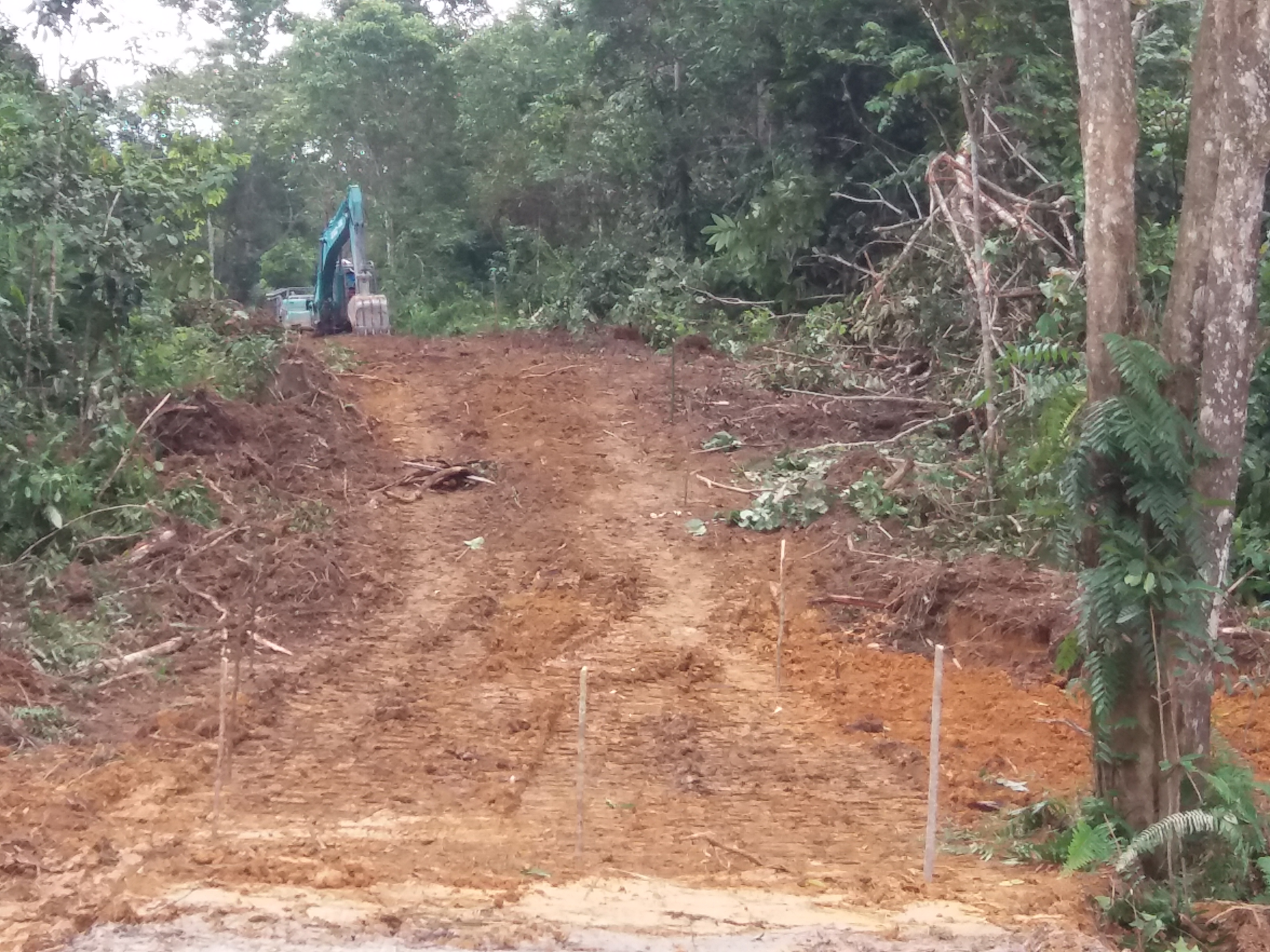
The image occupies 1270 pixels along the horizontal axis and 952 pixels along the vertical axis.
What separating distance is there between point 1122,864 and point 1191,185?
2730 millimetres

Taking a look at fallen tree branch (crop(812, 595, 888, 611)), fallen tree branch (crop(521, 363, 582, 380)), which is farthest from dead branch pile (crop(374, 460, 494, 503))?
fallen tree branch (crop(812, 595, 888, 611))

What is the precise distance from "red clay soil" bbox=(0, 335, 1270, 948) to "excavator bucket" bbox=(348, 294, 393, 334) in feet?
34.2

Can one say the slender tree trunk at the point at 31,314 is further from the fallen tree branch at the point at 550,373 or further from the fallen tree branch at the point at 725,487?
the fallen tree branch at the point at 550,373

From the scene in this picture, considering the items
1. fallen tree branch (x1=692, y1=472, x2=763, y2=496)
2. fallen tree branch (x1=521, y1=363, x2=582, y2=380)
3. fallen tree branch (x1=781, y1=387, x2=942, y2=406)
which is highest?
fallen tree branch (x1=521, y1=363, x2=582, y2=380)

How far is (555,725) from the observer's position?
689 centimetres

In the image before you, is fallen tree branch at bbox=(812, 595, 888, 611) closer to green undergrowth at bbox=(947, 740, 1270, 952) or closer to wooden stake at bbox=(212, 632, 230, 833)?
green undergrowth at bbox=(947, 740, 1270, 952)

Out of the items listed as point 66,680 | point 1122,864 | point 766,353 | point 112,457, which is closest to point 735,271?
point 766,353

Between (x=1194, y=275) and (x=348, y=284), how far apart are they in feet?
68.8

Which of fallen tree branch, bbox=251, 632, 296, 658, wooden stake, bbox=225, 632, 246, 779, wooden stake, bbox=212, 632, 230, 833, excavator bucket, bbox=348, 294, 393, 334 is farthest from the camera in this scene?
excavator bucket, bbox=348, 294, 393, 334

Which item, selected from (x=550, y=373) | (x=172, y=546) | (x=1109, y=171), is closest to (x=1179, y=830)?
(x=1109, y=171)

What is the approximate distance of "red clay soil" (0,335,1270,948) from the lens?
4.95 meters

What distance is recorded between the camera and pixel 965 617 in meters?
8.16

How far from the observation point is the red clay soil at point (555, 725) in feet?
16.3

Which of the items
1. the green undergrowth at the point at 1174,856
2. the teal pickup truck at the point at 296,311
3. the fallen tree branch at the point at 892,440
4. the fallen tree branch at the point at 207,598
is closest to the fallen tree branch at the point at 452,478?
the fallen tree branch at the point at 892,440
